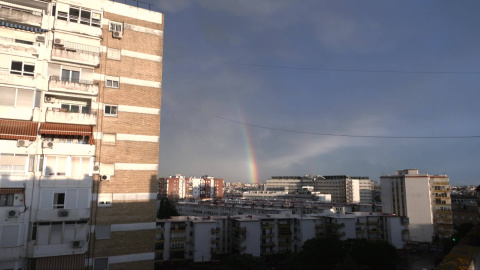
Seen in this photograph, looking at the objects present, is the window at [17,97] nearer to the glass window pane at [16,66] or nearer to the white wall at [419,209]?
the glass window pane at [16,66]

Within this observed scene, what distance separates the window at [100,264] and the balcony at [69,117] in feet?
21.7

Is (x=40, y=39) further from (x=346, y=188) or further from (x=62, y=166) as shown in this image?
(x=346, y=188)

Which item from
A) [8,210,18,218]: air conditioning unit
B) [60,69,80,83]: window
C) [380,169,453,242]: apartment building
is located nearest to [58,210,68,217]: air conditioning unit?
[8,210,18,218]: air conditioning unit

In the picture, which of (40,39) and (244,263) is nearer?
(40,39)

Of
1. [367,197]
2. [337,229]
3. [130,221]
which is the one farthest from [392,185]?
[367,197]

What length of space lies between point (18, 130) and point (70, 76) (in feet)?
11.5

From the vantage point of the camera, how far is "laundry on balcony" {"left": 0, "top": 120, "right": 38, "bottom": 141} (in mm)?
14014

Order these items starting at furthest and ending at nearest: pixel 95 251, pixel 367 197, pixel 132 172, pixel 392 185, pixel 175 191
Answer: pixel 367 197 < pixel 175 191 < pixel 392 185 < pixel 132 172 < pixel 95 251

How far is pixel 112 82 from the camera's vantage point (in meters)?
16.7

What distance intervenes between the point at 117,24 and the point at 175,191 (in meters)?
125

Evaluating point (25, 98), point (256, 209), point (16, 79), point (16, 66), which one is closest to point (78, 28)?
point (16, 66)

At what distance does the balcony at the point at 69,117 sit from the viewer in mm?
15086

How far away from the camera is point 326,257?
98.5 ft

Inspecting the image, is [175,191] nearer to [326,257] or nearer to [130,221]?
[326,257]
